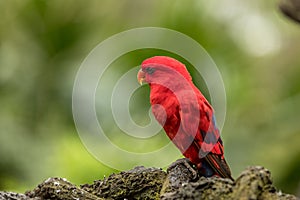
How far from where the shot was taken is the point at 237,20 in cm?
428

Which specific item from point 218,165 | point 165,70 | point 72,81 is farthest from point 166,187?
point 72,81

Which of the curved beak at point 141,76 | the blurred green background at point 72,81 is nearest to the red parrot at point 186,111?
the curved beak at point 141,76

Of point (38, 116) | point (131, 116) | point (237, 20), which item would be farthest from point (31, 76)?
point (237, 20)

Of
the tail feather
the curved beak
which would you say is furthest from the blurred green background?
the tail feather

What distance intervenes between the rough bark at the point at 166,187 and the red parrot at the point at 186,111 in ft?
0.29

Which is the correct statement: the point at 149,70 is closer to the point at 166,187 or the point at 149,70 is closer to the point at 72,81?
the point at 166,187

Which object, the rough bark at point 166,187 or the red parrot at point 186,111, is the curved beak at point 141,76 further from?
the rough bark at point 166,187

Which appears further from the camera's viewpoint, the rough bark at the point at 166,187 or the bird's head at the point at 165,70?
the bird's head at the point at 165,70

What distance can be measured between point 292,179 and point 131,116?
103 cm

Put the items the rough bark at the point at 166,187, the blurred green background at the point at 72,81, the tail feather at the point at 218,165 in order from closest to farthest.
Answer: the rough bark at the point at 166,187 → the tail feather at the point at 218,165 → the blurred green background at the point at 72,81

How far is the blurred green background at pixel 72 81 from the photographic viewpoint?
3.86 m

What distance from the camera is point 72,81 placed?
4.17 meters

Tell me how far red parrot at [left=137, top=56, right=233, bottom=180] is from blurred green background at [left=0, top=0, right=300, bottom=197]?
1540 mm

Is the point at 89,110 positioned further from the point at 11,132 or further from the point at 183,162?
the point at 183,162
